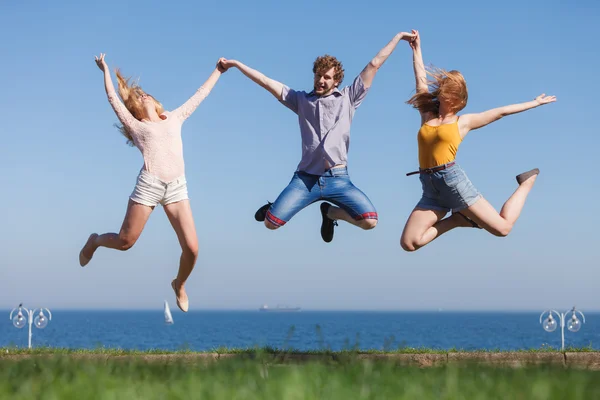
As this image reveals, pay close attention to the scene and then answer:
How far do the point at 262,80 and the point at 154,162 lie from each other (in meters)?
1.78

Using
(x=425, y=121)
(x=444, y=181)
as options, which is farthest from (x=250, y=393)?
(x=425, y=121)

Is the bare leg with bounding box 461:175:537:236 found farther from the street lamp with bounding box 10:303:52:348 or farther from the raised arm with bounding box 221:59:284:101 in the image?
the street lamp with bounding box 10:303:52:348

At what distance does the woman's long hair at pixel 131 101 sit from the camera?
888 cm

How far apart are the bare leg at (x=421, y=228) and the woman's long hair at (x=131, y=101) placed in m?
3.39

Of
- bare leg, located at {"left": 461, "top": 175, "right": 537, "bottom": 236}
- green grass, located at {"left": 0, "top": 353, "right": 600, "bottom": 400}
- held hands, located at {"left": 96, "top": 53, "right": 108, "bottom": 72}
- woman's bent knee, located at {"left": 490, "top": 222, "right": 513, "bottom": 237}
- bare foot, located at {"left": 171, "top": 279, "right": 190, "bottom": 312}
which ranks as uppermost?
held hands, located at {"left": 96, "top": 53, "right": 108, "bottom": 72}

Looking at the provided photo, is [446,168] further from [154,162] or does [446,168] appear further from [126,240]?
[126,240]

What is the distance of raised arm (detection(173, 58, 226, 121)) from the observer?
8.95m

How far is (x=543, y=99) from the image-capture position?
8719 mm

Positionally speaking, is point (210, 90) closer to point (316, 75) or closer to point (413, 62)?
point (316, 75)

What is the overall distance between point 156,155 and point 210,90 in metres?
1.24

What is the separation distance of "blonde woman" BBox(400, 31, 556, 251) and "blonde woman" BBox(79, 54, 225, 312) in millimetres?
2652

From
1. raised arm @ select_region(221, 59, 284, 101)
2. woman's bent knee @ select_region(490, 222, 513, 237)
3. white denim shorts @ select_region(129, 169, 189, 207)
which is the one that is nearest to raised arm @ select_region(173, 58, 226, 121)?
raised arm @ select_region(221, 59, 284, 101)

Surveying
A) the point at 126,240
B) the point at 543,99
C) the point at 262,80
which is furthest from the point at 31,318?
the point at 543,99

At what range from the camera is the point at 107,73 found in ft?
28.9
